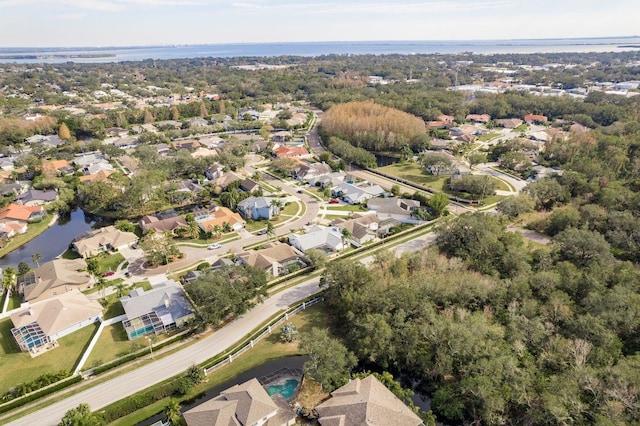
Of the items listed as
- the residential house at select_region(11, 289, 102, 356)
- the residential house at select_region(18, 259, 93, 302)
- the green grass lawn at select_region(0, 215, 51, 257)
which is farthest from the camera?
the green grass lawn at select_region(0, 215, 51, 257)

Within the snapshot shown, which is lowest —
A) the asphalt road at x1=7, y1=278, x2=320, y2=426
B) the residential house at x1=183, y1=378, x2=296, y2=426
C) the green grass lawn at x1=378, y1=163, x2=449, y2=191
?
the asphalt road at x1=7, y1=278, x2=320, y2=426

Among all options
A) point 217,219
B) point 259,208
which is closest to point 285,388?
point 217,219

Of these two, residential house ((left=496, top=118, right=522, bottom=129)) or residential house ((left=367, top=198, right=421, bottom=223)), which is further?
residential house ((left=496, top=118, right=522, bottom=129))

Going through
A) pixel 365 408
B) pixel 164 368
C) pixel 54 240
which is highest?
pixel 365 408

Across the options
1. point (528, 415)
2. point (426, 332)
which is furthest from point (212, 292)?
point (528, 415)

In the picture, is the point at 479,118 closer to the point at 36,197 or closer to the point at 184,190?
the point at 184,190

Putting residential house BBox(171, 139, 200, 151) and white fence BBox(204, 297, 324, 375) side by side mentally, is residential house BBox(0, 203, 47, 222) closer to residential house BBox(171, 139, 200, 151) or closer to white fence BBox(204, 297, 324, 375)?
residential house BBox(171, 139, 200, 151)

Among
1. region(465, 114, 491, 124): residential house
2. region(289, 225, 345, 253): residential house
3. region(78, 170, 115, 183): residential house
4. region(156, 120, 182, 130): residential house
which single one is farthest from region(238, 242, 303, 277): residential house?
region(465, 114, 491, 124): residential house

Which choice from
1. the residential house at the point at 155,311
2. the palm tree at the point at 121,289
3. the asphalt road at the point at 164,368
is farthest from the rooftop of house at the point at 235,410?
the palm tree at the point at 121,289
